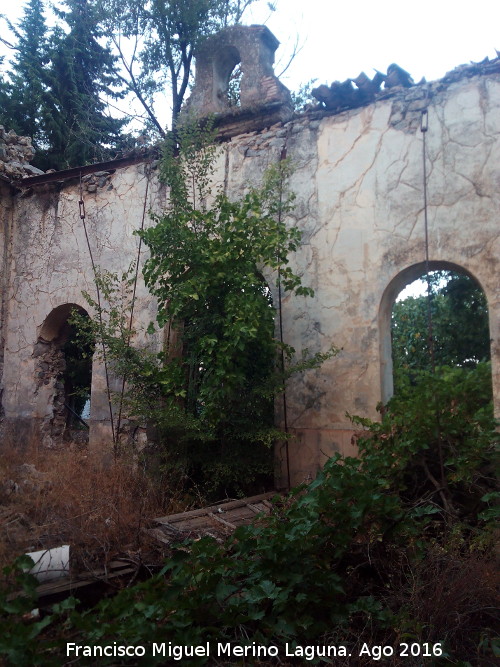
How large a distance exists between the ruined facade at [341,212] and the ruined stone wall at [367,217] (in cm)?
1

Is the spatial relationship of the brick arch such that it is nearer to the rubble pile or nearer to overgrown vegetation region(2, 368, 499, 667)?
the rubble pile

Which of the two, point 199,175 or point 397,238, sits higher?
point 199,175

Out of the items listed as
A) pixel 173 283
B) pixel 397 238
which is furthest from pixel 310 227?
pixel 173 283

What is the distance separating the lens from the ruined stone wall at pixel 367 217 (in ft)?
17.9

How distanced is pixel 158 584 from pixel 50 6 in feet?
58.0

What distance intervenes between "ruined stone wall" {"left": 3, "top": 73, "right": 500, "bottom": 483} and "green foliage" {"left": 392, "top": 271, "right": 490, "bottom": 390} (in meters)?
4.56

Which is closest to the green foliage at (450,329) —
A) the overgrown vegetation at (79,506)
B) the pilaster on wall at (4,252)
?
the overgrown vegetation at (79,506)

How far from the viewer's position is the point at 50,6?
1680cm

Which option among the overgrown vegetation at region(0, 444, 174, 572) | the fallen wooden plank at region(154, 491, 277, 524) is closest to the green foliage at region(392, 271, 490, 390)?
the fallen wooden plank at region(154, 491, 277, 524)

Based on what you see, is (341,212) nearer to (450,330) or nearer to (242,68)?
(242,68)

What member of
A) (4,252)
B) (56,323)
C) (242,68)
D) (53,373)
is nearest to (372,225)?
(242,68)

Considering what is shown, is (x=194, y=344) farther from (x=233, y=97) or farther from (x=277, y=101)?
(x=233, y=97)

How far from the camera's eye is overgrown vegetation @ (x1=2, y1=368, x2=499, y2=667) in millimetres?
2992

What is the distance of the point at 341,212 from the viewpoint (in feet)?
20.3
